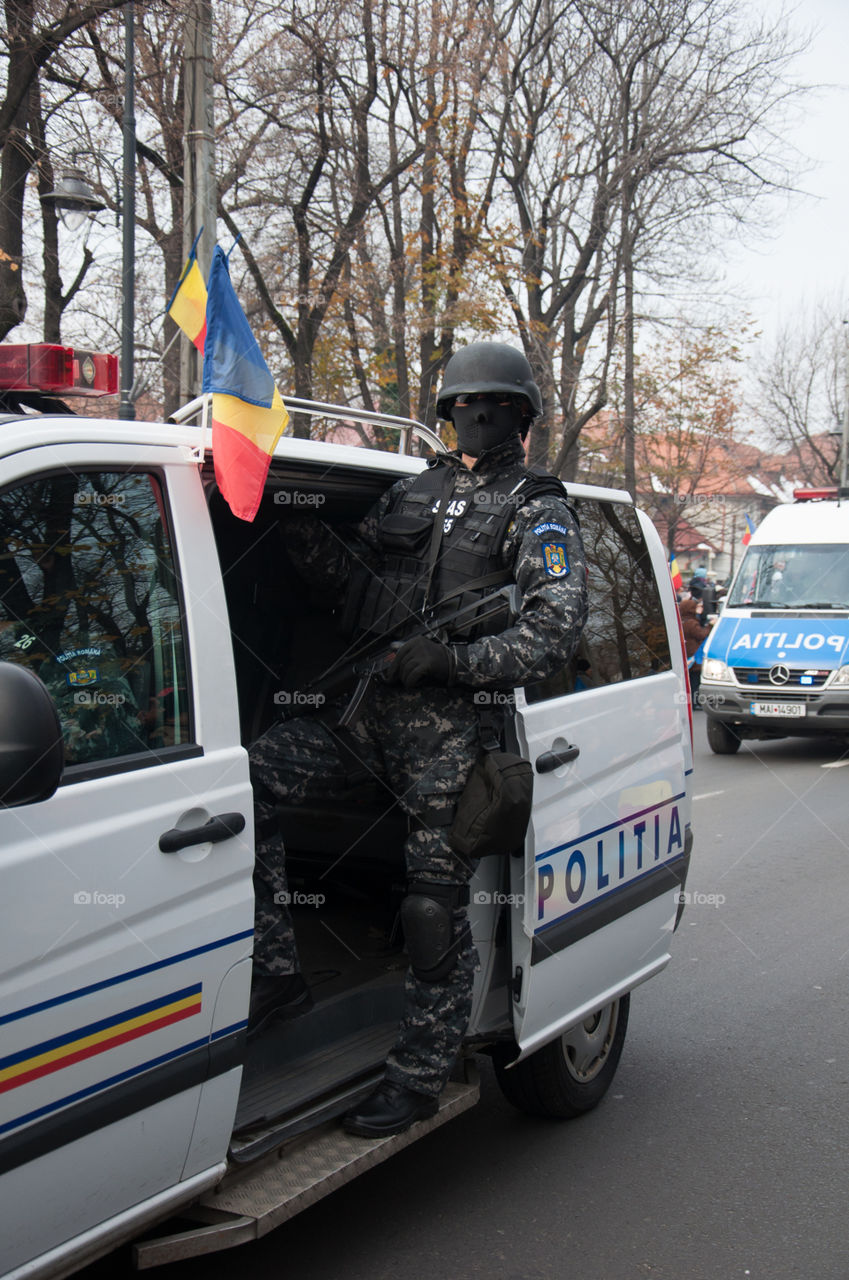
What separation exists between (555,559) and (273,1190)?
5.32 feet

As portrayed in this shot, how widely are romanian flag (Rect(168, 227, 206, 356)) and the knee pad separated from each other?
1.42 meters

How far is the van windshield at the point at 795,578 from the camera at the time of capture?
1182 centimetres

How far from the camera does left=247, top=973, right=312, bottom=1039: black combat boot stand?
3016 millimetres

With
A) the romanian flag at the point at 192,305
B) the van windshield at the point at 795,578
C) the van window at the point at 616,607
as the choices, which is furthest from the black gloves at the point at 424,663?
the van windshield at the point at 795,578

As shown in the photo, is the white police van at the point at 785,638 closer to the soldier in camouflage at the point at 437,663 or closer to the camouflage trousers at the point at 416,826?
the soldier in camouflage at the point at 437,663

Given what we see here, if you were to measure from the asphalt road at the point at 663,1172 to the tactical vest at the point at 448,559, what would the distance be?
1.56 m

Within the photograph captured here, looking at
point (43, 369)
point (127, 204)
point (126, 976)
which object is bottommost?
point (126, 976)

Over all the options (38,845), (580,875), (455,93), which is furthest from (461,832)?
(455,93)

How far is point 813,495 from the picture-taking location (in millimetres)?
13398

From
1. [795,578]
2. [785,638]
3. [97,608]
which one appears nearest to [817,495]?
[795,578]

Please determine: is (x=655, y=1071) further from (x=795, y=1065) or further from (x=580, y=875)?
(x=580, y=875)

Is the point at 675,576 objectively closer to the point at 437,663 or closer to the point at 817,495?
the point at 817,495

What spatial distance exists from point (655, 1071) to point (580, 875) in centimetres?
136

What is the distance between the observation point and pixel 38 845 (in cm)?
205
